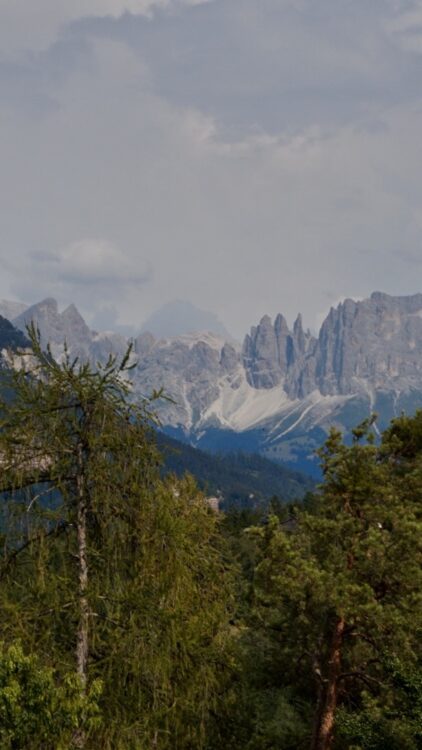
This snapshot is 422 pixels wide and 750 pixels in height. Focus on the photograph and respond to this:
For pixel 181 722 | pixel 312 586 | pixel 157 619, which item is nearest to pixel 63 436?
pixel 157 619

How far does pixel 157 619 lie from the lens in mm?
11773

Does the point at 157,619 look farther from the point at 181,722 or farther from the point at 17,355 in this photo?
the point at 17,355

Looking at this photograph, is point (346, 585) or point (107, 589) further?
point (346, 585)

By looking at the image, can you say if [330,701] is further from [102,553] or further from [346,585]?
[102,553]

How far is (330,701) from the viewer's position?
18047 millimetres

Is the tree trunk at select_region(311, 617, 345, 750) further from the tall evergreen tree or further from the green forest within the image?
the tall evergreen tree

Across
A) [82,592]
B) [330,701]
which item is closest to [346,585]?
[330,701]

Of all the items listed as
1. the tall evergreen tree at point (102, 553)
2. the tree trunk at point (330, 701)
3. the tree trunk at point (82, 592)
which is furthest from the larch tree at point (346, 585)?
the tree trunk at point (82, 592)

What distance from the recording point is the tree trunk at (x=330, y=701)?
17.9 metres

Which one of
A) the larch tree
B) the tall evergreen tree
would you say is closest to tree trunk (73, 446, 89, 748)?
the tall evergreen tree

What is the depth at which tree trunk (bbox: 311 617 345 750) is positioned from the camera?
17906 millimetres

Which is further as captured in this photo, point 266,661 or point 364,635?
point 266,661

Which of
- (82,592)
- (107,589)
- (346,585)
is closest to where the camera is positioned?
(82,592)

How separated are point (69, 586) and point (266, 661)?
11.6m
